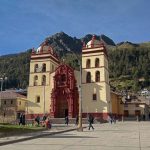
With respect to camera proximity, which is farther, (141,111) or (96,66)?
(141,111)

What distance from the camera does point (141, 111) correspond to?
3937 inches

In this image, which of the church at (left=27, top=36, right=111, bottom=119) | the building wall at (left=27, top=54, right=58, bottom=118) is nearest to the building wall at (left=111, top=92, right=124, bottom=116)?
the church at (left=27, top=36, right=111, bottom=119)

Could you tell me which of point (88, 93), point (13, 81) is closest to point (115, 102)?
point (88, 93)

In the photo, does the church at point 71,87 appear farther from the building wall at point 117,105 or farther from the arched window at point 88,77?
the building wall at point 117,105

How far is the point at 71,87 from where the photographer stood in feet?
232

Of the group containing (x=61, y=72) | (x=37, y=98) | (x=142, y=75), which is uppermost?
(x=142, y=75)

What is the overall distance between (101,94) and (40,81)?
14505 mm

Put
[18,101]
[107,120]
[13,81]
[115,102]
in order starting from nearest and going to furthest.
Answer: [107,120] < [115,102] < [18,101] < [13,81]

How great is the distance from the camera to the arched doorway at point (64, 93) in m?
70.1

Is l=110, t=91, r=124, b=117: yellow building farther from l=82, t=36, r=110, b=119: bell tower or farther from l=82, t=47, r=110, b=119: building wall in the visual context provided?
l=82, t=47, r=110, b=119: building wall

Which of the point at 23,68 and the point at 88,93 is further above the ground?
the point at 23,68

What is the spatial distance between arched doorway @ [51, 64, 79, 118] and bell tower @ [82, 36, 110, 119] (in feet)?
7.02

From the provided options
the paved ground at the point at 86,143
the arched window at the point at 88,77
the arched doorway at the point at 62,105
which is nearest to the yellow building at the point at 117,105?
the arched window at the point at 88,77

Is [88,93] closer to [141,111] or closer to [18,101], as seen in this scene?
[18,101]
